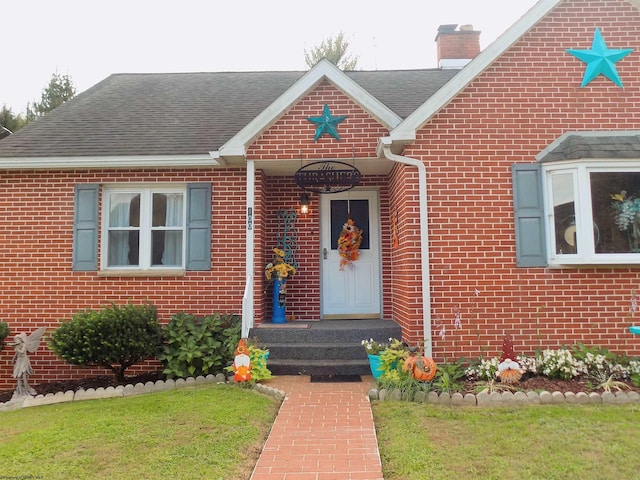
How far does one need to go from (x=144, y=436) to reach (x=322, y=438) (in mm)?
1794

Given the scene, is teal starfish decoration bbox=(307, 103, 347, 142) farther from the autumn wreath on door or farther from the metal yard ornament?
the metal yard ornament

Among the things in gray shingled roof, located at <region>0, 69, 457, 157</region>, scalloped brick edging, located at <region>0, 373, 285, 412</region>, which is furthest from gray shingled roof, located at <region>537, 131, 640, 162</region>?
scalloped brick edging, located at <region>0, 373, 285, 412</region>

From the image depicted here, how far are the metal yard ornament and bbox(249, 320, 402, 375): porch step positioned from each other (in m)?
3.48

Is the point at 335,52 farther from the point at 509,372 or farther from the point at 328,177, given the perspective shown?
the point at 509,372

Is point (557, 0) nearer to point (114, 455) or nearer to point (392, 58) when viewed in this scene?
point (114, 455)

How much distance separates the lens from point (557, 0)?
6145 mm

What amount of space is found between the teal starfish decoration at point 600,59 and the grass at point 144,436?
6.54m

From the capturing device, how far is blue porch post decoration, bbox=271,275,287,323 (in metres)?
7.50

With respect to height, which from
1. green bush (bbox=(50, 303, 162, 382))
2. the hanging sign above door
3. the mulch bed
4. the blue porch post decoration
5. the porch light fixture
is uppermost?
the hanging sign above door

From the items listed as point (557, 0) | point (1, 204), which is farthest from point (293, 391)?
point (557, 0)

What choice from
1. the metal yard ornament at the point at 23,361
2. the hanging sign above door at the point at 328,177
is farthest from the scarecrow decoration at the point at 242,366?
the metal yard ornament at the point at 23,361

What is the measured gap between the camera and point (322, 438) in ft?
13.4

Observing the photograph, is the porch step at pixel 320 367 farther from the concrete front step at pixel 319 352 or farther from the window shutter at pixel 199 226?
the window shutter at pixel 199 226

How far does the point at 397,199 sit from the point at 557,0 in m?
3.71
